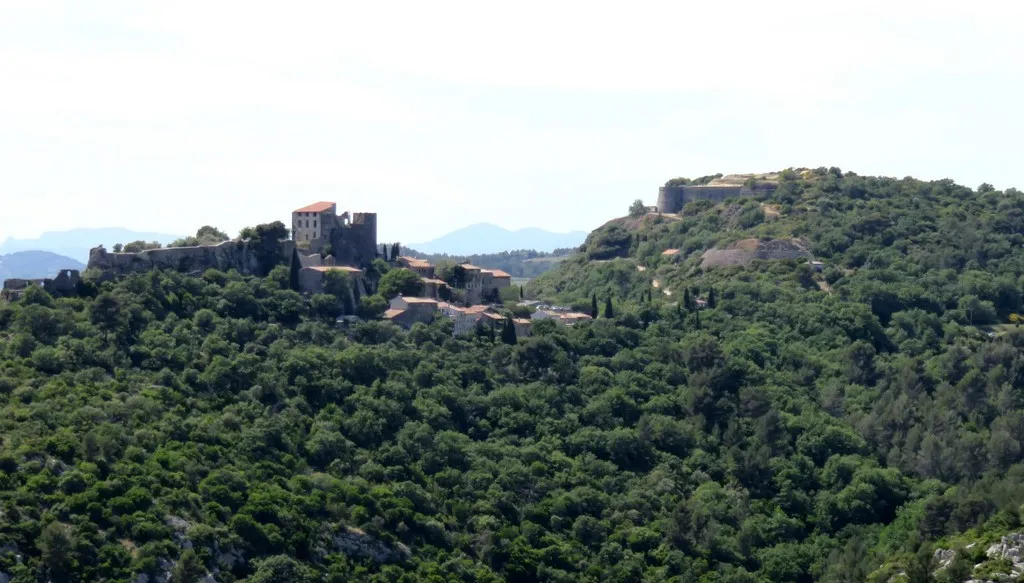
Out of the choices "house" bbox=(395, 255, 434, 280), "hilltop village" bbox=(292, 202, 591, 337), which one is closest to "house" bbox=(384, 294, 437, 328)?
"hilltop village" bbox=(292, 202, 591, 337)

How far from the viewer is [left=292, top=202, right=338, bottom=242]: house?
7469 cm

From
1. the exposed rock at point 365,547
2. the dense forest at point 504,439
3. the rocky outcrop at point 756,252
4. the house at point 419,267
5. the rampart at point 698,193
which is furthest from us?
the rampart at point 698,193

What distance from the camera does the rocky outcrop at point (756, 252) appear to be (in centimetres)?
9144

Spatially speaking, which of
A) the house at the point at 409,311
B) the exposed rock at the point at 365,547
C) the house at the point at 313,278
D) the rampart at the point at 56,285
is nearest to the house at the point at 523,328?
the house at the point at 409,311

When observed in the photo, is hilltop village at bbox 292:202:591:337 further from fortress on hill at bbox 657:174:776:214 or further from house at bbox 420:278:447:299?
fortress on hill at bbox 657:174:776:214

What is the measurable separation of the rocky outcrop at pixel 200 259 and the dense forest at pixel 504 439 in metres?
1.55

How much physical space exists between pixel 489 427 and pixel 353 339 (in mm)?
7462

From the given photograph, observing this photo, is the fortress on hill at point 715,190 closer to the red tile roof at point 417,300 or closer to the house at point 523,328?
the house at point 523,328

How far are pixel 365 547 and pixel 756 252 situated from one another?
43.9 meters

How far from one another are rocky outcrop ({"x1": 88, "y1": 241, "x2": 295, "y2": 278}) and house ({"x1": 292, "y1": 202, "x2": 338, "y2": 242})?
6.25 ft

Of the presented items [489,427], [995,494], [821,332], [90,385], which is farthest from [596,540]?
[821,332]

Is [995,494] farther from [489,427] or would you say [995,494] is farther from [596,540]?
[489,427]

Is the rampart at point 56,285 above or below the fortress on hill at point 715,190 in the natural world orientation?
below

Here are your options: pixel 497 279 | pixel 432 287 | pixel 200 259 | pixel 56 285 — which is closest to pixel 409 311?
pixel 432 287
